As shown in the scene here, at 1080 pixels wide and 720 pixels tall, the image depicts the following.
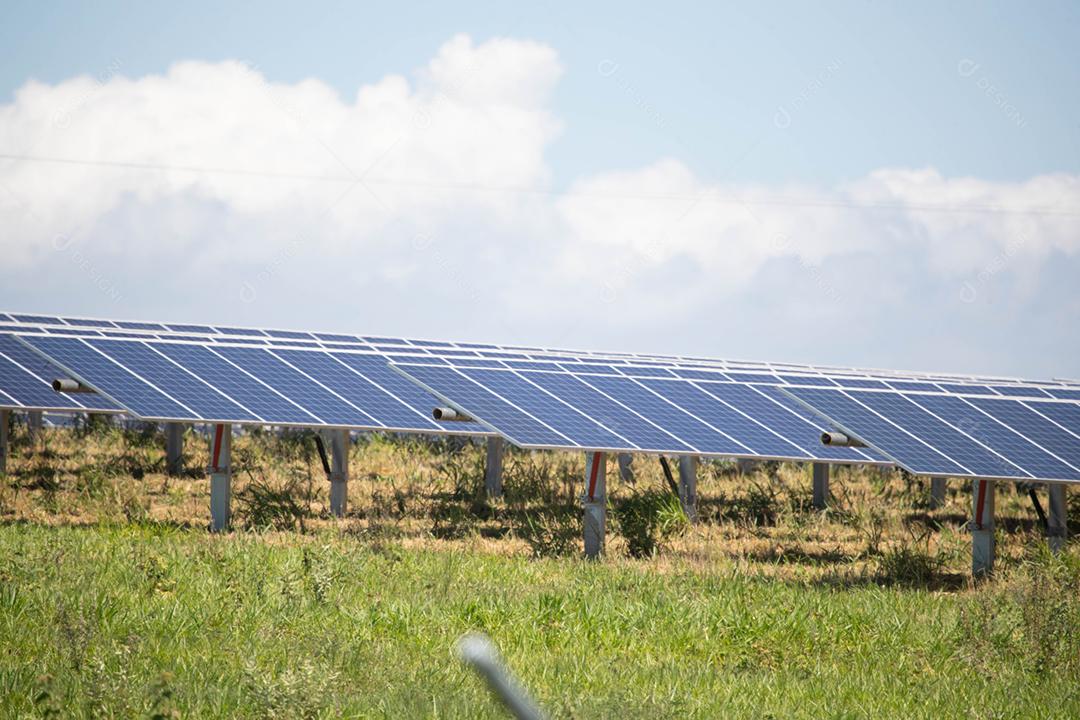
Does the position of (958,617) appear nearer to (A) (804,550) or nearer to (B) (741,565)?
(B) (741,565)

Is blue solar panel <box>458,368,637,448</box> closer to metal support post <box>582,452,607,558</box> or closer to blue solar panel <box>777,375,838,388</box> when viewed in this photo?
metal support post <box>582,452,607,558</box>

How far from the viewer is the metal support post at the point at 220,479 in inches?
671

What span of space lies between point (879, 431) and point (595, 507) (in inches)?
146

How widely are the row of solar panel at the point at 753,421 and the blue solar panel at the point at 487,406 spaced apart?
0.7 inches

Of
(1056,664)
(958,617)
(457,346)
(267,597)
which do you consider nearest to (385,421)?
(267,597)

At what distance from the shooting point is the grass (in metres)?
8.73

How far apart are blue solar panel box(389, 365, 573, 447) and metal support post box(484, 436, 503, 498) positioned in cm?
449

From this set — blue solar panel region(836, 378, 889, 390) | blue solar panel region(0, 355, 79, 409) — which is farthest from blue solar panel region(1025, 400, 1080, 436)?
blue solar panel region(0, 355, 79, 409)

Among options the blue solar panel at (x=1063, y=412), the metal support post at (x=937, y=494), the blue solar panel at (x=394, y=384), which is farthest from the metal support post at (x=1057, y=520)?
the metal support post at (x=937, y=494)

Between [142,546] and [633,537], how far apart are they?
6.49 metres

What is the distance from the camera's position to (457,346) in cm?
3134

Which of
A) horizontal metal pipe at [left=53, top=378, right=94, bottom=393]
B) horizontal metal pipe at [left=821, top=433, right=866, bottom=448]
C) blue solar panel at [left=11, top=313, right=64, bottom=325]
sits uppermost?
blue solar panel at [left=11, top=313, right=64, bottom=325]

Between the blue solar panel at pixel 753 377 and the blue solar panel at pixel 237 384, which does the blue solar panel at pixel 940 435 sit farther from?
the blue solar panel at pixel 237 384

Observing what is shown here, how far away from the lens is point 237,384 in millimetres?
17969
